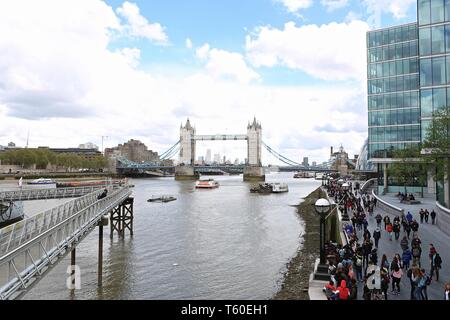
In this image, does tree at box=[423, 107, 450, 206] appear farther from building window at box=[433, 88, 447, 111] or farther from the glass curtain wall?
the glass curtain wall

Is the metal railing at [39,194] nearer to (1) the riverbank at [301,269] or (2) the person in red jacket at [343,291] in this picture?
(1) the riverbank at [301,269]

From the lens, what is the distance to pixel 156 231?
3734cm

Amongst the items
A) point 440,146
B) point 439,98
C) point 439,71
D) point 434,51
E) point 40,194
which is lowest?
point 40,194

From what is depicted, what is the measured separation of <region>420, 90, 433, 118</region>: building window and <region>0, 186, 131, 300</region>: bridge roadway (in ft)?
111

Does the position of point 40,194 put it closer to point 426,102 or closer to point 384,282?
point 384,282

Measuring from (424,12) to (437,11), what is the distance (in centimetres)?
118

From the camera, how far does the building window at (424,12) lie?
36.8 metres

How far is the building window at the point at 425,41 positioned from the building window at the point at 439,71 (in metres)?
1.14

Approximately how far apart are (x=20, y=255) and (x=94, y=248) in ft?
55.6

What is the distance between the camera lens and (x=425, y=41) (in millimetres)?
37562

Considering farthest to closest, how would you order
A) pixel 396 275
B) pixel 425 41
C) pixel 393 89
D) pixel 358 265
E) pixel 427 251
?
pixel 393 89 < pixel 425 41 < pixel 427 251 < pixel 358 265 < pixel 396 275

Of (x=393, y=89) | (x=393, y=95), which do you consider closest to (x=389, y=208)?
(x=393, y=95)

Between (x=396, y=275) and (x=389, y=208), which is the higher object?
(x=389, y=208)
